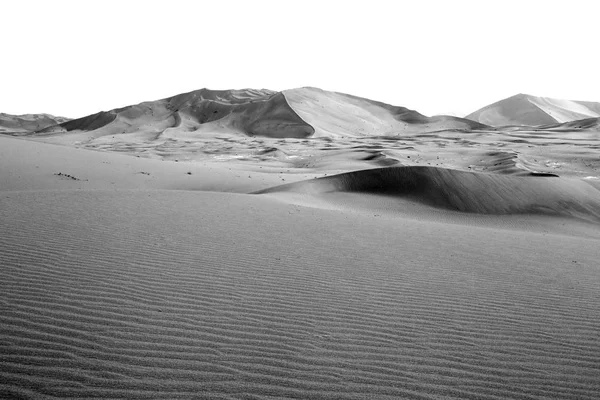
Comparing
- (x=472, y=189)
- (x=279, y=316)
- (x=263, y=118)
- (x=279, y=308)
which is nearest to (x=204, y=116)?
(x=263, y=118)

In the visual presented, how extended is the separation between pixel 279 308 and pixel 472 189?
39.0ft

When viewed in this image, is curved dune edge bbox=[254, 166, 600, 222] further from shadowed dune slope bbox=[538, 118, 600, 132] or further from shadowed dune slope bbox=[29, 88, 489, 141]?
shadowed dune slope bbox=[29, 88, 489, 141]

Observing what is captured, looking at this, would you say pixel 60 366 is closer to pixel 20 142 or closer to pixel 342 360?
pixel 342 360

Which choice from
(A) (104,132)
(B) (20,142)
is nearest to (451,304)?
(B) (20,142)

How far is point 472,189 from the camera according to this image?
14.7 metres

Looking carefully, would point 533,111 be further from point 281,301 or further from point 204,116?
point 281,301

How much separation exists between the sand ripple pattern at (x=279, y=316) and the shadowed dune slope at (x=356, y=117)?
159 ft

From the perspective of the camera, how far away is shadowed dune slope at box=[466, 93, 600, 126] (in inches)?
3110

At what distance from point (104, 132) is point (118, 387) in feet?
229

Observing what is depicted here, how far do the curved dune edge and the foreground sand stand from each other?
4.80m

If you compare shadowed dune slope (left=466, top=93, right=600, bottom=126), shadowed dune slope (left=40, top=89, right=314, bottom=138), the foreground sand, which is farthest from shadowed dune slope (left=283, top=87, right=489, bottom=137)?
the foreground sand

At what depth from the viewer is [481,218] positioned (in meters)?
13.1

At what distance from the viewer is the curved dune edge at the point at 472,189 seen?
14.0 metres

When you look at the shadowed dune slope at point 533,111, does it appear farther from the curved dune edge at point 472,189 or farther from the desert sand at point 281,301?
the desert sand at point 281,301
